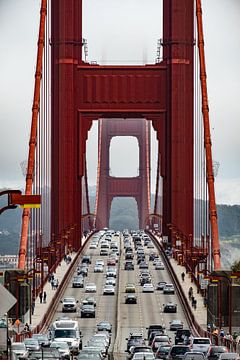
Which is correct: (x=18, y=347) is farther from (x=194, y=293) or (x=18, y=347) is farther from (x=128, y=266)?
(x=128, y=266)

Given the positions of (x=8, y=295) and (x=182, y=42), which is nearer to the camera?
(x=8, y=295)

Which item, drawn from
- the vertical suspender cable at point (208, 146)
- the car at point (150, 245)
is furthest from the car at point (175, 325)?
the car at point (150, 245)

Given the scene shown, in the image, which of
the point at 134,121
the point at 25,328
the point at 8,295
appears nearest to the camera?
the point at 8,295

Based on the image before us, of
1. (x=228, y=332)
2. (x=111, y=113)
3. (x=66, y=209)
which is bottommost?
(x=228, y=332)

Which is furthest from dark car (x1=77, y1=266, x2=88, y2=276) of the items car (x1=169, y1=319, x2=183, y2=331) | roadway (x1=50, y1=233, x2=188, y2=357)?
car (x1=169, y1=319, x2=183, y2=331)

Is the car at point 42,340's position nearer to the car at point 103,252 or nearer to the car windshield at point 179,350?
the car windshield at point 179,350

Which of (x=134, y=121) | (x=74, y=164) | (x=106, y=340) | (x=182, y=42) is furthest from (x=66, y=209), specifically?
(x=134, y=121)

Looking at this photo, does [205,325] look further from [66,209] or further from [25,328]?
[66,209]
